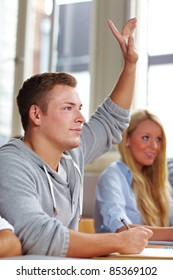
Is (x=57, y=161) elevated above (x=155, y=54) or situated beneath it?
situated beneath

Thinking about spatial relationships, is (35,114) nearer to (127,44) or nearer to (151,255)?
(127,44)

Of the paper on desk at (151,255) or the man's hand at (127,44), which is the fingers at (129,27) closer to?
the man's hand at (127,44)

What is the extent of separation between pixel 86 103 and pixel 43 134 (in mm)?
2143

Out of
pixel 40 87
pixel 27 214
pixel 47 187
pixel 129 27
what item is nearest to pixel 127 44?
pixel 129 27

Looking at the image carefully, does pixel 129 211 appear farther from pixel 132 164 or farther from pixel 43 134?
pixel 43 134

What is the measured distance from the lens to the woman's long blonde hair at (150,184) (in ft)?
8.20

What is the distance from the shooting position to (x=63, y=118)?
1.63m

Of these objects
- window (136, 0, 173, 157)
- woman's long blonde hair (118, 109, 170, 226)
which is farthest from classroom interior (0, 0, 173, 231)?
woman's long blonde hair (118, 109, 170, 226)

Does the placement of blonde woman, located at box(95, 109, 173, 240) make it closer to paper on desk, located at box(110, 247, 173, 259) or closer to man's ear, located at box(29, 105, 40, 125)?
man's ear, located at box(29, 105, 40, 125)

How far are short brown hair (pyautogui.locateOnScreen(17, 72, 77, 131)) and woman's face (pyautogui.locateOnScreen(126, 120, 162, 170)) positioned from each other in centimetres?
100

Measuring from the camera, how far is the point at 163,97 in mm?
3535

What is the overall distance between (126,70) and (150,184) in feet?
2.79
